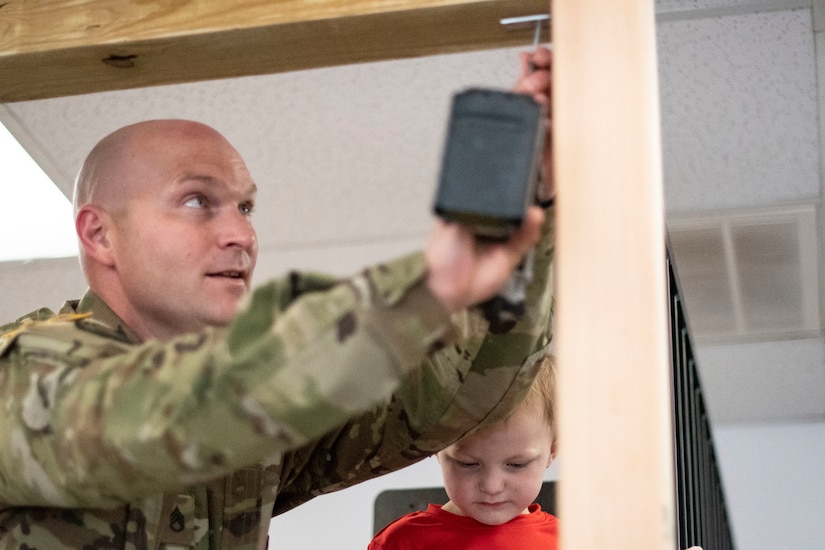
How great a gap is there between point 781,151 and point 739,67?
1.43ft

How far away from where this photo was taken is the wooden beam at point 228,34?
1128 mm

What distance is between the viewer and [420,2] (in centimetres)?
111

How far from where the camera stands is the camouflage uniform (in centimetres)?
85

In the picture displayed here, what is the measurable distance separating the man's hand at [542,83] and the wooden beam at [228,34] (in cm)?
8

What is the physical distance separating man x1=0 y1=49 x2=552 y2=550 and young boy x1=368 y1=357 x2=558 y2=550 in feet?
1.02

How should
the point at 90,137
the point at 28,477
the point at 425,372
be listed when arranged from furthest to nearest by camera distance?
the point at 90,137
the point at 425,372
the point at 28,477

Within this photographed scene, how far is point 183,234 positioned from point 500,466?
0.73 m

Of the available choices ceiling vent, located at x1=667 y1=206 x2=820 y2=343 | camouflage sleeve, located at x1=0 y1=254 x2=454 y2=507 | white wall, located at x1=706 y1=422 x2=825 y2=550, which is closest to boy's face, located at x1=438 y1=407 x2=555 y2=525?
camouflage sleeve, located at x1=0 y1=254 x2=454 y2=507

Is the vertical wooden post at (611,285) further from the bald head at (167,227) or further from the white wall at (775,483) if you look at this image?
the white wall at (775,483)

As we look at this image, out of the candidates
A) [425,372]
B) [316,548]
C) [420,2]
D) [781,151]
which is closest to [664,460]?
[420,2]

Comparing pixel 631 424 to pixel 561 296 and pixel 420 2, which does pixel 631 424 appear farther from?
pixel 420 2

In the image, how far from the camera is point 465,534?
1.97 meters

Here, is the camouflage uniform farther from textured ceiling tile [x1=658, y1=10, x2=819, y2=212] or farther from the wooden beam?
textured ceiling tile [x1=658, y1=10, x2=819, y2=212]

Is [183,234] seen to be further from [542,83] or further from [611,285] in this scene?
[611,285]
